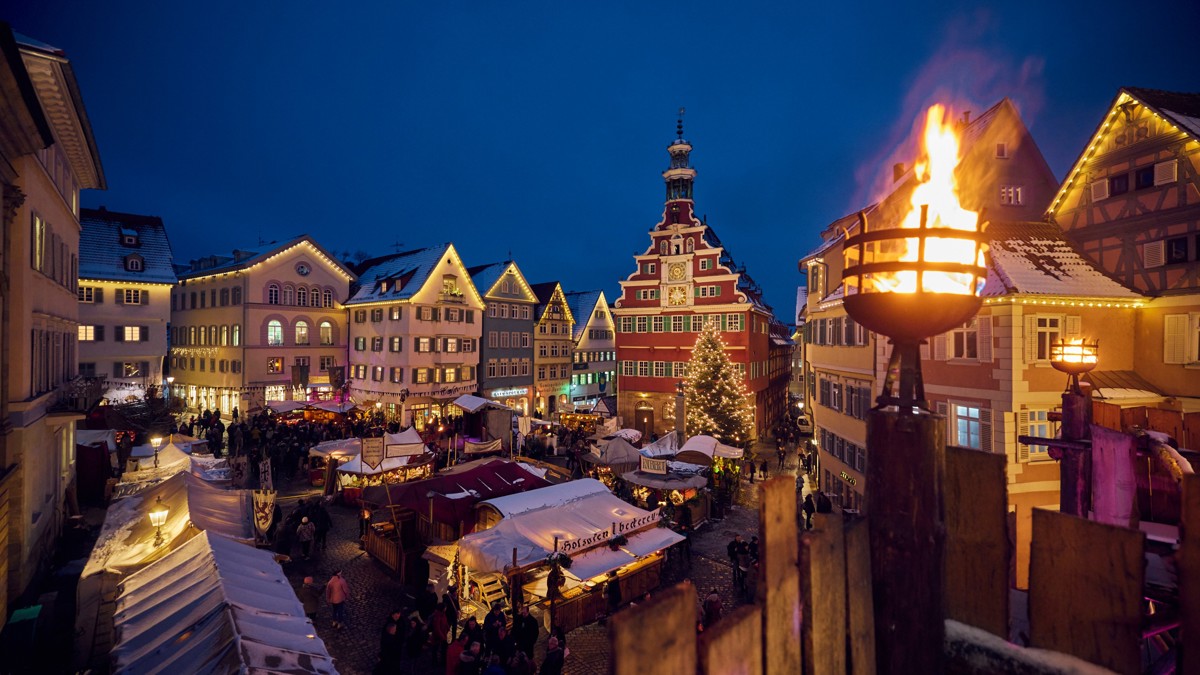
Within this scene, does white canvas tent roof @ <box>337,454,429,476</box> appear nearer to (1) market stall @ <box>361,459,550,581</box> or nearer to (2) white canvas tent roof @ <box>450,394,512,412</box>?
(1) market stall @ <box>361,459,550,581</box>

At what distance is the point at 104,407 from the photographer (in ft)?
91.4

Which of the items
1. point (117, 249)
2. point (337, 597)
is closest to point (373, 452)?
point (337, 597)

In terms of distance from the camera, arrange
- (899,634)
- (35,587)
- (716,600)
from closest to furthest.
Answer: (899,634) → (716,600) → (35,587)

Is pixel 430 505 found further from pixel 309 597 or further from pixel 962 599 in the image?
pixel 962 599

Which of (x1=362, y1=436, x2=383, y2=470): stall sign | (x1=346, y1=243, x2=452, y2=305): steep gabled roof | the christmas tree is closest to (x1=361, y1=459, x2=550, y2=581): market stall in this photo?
(x1=362, y1=436, x2=383, y2=470): stall sign

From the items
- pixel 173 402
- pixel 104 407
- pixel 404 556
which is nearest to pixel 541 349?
pixel 173 402

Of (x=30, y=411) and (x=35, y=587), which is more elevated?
(x=30, y=411)

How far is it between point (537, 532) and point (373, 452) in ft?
30.8

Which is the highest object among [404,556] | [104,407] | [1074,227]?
[1074,227]

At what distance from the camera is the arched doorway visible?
139 feet

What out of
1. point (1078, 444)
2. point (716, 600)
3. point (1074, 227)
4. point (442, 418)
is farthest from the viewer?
point (442, 418)

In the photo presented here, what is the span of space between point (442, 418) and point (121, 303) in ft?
73.8

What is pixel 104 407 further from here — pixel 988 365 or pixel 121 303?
pixel 988 365

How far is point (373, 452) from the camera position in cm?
1998
